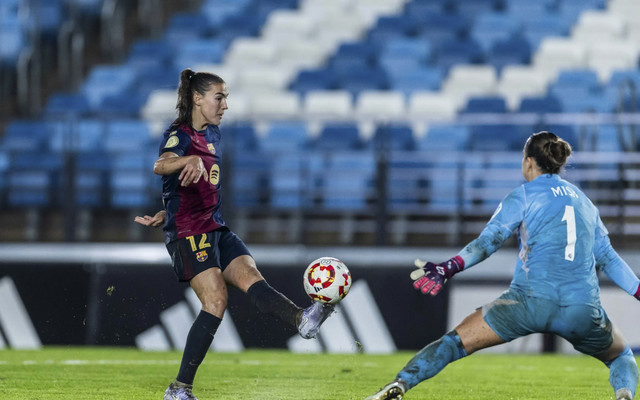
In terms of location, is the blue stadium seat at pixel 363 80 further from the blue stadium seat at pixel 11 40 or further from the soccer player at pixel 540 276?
the soccer player at pixel 540 276

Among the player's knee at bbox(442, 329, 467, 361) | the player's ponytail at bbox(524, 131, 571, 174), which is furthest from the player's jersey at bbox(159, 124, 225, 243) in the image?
the player's ponytail at bbox(524, 131, 571, 174)

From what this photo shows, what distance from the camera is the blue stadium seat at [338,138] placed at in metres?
13.7

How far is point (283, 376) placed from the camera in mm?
8109

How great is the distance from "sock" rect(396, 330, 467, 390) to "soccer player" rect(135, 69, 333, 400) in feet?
2.20

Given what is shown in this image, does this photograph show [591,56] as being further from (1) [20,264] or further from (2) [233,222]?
(1) [20,264]

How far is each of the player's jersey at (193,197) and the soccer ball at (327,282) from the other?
25.8 inches

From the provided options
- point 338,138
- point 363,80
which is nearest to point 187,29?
point 363,80

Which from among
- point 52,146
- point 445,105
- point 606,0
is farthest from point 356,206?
point 606,0

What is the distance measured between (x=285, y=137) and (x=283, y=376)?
645 cm

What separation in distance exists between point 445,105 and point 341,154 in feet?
7.06

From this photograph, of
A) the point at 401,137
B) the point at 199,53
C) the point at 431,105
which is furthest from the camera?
the point at 199,53

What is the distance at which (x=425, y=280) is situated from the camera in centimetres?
507

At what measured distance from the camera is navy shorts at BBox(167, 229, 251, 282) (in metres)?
5.99

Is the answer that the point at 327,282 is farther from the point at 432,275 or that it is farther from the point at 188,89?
the point at 188,89
